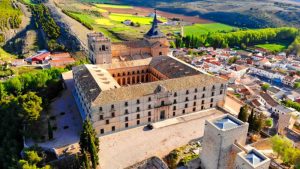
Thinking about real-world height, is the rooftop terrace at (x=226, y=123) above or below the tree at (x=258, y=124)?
above

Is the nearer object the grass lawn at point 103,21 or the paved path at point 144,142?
the paved path at point 144,142

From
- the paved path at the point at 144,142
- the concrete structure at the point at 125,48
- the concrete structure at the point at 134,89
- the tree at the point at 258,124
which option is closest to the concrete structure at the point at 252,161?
the paved path at the point at 144,142

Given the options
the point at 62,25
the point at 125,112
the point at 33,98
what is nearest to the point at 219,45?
the point at 62,25

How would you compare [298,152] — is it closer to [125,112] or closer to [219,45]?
[125,112]

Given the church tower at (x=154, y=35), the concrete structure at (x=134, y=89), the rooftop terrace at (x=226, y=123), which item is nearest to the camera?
the rooftop terrace at (x=226, y=123)

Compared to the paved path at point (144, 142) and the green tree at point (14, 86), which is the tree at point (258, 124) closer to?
the paved path at point (144, 142)
